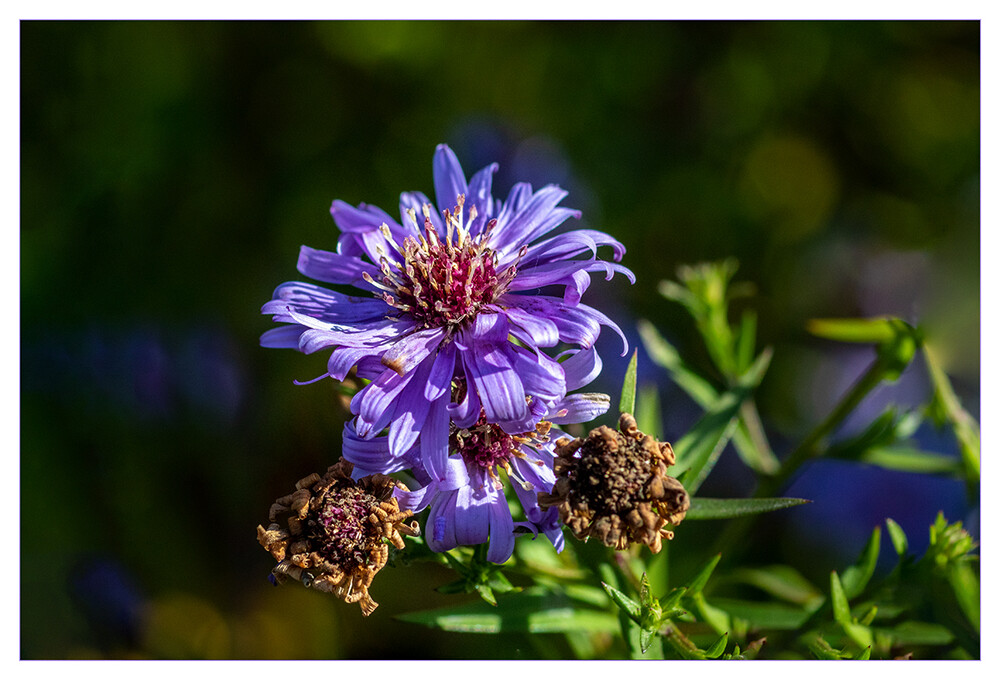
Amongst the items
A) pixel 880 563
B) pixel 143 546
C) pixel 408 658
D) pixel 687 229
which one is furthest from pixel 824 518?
pixel 143 546

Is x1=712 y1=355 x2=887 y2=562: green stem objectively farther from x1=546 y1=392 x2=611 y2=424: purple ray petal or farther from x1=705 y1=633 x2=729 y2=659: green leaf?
x1=546 y1=392 x2=611 y2=424: purple ray petal

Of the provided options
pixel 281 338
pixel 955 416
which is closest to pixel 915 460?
pixel 955 416

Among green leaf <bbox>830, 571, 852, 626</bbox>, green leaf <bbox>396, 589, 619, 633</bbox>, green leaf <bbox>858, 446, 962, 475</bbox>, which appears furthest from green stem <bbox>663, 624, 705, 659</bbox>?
green leaf <bbox>858, 446, 962, 475</bbox>

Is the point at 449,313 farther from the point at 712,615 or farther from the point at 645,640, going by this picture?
the point at 712,615

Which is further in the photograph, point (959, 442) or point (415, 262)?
point (959, 442)

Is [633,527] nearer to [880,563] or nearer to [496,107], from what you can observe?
[880,563]

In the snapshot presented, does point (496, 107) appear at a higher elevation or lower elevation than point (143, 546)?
higher

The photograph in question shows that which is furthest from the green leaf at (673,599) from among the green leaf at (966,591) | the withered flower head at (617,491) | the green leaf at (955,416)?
the green leaf at (955,416)
